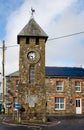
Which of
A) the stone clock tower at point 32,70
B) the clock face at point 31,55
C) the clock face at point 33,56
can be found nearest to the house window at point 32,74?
the stone clock tower at point 32,70

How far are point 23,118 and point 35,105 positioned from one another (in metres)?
2.08

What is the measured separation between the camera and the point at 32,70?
46.8 metres

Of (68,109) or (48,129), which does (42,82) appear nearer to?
(48,129)

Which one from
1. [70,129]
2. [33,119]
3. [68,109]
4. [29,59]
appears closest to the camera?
[70,129]

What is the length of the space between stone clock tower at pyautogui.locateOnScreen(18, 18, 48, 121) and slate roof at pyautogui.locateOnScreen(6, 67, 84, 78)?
17702 millimetres

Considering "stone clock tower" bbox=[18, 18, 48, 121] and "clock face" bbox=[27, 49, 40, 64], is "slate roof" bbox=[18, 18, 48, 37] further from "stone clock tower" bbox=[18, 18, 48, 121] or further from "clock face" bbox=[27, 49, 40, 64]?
"clock face" bbox=[27, 49, 40, 64]

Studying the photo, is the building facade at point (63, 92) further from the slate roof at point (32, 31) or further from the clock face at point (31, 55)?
the slate roof at point (32, 31)

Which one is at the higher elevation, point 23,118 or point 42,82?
point 42,82

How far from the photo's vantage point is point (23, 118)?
4450 cm

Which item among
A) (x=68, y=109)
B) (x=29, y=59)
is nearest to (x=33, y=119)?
(x=29, y=59)

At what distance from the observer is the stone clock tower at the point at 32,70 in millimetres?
45281

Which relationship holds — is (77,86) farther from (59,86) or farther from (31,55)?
(31,55)

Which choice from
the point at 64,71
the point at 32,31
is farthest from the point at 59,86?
the point at 32,31

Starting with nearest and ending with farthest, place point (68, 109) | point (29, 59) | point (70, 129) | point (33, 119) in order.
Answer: point (70, 129) → point (33, 119) → point (29, 59) → point (68, 109)
